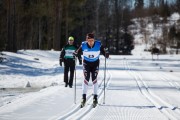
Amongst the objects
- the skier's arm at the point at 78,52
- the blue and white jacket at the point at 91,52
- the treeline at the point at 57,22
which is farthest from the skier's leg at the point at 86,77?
the treeline at the point at 57,22

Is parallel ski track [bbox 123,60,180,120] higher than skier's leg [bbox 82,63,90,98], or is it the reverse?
skier's leg [bbox 82,63,90,98]

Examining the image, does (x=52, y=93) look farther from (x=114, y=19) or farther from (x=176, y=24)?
(x=176, y=24)

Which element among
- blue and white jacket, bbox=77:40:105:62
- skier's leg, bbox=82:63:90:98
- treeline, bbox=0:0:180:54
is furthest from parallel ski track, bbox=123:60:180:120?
treeline, bbox=0:0:180:54

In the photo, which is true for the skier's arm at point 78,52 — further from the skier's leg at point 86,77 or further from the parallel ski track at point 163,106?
the parallel ski track at point 163,106

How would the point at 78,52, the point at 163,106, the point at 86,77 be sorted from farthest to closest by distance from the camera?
the point at 78,52 → the point at 86,77 → the point at 163,106

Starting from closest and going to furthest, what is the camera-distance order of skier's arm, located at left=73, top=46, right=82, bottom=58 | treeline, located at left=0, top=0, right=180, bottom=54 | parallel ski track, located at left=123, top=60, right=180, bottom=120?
parallel ski track, located at left=123, top=60, right=180, bottom=120 → skier's arm, located at left=73, top=46, right=82, bottom=58 → treeline, located at left=0, top=0, right=180, bottom=54

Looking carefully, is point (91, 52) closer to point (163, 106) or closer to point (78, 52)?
point (78, 52)

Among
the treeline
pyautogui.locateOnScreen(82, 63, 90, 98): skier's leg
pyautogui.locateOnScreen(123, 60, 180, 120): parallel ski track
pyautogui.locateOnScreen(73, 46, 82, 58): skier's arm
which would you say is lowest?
pyautogui.locateOnScreen(123, 60, 180, 120): parallel ski track

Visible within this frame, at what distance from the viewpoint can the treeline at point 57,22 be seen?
4627cm

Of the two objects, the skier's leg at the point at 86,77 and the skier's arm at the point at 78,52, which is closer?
the skier's leg at the point at 86,77

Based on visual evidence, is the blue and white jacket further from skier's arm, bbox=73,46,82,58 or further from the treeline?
the treeline

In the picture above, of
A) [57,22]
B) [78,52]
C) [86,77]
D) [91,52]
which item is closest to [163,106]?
[86,77]

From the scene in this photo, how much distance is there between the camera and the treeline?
46269 millimetres

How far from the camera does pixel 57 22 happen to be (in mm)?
54344
